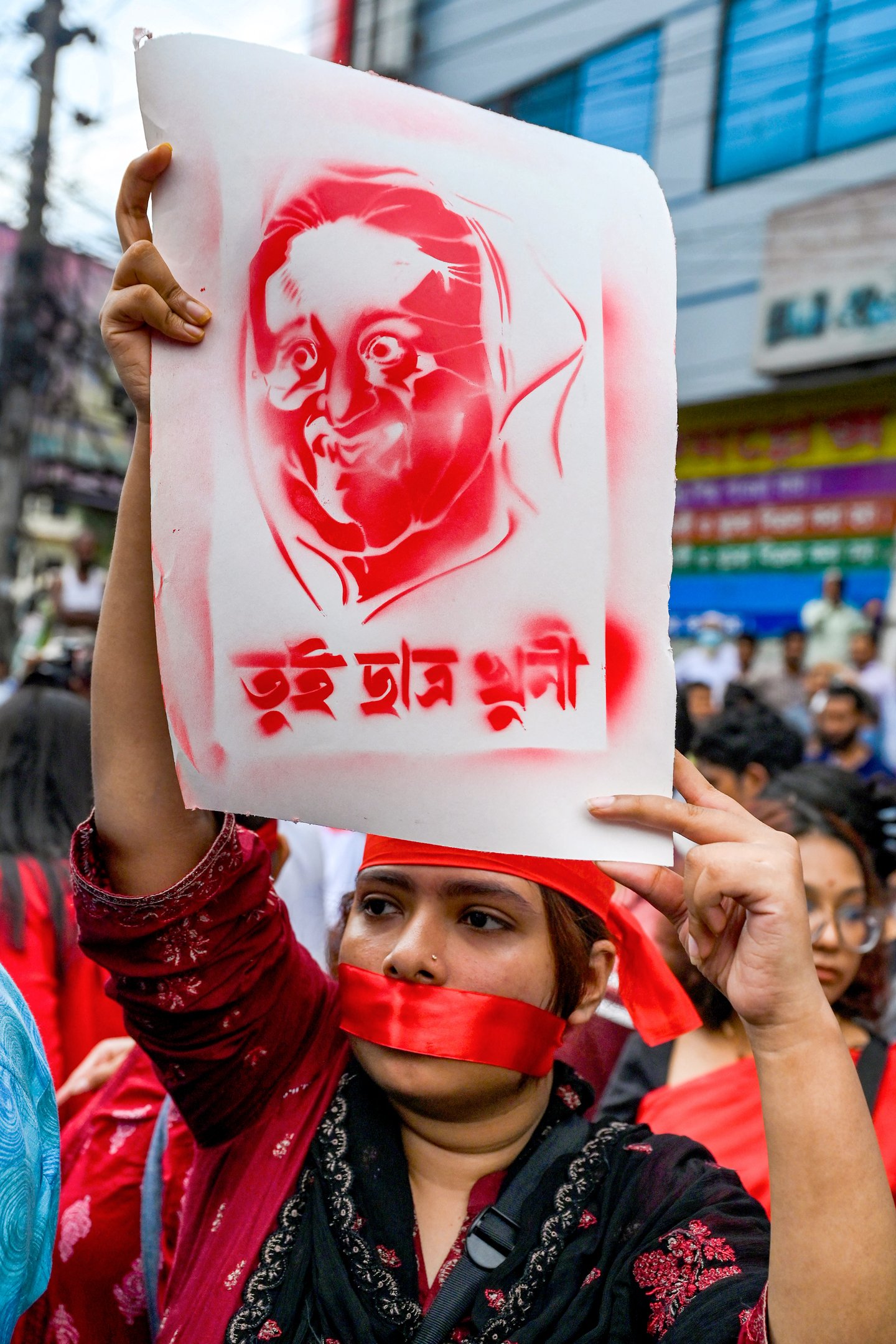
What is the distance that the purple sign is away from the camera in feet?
31.3

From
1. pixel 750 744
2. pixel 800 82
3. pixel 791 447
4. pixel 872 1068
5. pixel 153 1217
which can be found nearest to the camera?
pixel 153 1217

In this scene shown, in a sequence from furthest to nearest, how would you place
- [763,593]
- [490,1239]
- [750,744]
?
[763,593]
[750,744]
[490,1239]

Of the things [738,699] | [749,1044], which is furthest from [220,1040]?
[738,699]

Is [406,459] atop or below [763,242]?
below

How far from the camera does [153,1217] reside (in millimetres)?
1537

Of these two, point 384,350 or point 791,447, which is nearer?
point 384,350

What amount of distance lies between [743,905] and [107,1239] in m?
1.03

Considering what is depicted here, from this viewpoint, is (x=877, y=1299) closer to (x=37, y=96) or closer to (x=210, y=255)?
(x=210, y=255)

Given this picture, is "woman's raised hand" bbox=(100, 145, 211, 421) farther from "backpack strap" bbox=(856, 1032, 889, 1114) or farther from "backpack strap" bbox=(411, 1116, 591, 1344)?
"backpack strap" bbox=(856, 1032, 889, 1114)

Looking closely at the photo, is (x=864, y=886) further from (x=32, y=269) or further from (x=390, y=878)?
(x=32, y=269)

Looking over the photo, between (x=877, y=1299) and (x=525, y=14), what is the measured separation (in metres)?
13.1

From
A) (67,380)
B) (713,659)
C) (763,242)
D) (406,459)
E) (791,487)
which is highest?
(763,242)

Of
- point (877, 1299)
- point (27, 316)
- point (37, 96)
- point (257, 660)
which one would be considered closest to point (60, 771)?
point (257, 660)

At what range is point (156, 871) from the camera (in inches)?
51.3
